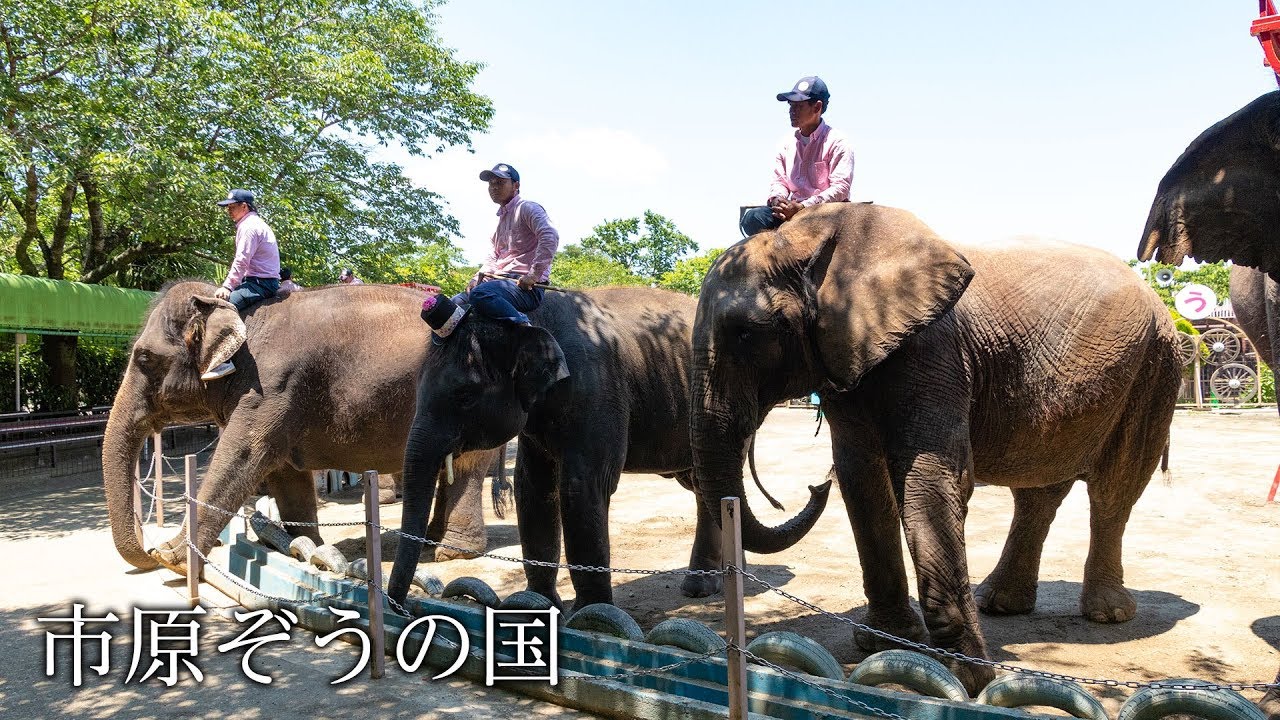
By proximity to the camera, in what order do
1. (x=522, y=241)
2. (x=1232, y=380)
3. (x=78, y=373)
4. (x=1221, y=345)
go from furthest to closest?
(x=1221, y=345) < (x=1232, y=380) < (x=78, y=373) < (x=522, y=241)

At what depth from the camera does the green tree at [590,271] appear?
48.1 meters

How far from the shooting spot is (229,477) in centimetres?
745

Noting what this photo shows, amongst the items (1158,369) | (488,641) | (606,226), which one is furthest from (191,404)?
(606,226)

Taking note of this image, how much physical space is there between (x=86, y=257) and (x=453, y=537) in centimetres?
1220

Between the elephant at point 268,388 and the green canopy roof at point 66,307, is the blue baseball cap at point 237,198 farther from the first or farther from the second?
the green canopy roof at point 66,307

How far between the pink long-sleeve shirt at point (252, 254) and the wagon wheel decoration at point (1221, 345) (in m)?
26.0

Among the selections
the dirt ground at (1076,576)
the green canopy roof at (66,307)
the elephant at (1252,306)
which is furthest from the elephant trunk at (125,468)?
the elephant at (1252,306)

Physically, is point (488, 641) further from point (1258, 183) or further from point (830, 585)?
point (1258, 183)

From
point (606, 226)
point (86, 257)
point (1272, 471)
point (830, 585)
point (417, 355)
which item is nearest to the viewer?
point (830, 585)

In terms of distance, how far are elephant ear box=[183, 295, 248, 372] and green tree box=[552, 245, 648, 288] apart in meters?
37.7

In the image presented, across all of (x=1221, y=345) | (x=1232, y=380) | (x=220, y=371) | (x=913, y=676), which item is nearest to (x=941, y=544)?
(x=913, y=676)

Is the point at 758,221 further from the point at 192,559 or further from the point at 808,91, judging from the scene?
the point at 192,559

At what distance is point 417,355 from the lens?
7887 mm

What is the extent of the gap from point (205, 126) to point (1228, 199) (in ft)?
47.6
